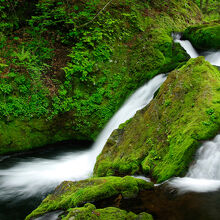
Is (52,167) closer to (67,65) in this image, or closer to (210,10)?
(67,65)

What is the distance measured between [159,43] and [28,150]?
816 centimetres

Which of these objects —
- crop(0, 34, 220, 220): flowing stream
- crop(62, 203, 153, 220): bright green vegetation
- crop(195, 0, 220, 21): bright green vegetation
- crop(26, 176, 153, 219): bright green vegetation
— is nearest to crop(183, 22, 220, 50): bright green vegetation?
crop(0, 34, 220, 220): flowing stream

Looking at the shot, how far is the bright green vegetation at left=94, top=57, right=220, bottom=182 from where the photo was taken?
4.05 meters

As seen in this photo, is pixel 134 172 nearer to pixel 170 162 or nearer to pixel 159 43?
pixel 170 162

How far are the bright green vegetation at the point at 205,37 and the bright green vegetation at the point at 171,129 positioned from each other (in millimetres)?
4847

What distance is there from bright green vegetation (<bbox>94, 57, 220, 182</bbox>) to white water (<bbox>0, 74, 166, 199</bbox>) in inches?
68.7

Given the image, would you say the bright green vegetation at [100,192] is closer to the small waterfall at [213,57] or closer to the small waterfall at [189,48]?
the small waterfall at [213,57]

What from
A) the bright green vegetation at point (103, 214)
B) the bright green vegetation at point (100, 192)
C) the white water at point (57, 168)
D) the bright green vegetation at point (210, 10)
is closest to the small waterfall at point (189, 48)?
the white water at point (57, 168)

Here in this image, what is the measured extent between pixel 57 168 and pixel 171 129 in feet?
15.2

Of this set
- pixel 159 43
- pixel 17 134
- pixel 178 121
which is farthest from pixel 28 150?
pixel 159 43

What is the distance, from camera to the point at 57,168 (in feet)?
24.8

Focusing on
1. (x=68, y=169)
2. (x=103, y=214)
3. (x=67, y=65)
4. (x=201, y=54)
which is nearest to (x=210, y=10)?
(x=201, y=54)

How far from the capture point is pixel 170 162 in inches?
163

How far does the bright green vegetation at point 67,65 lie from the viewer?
868 centimetres
